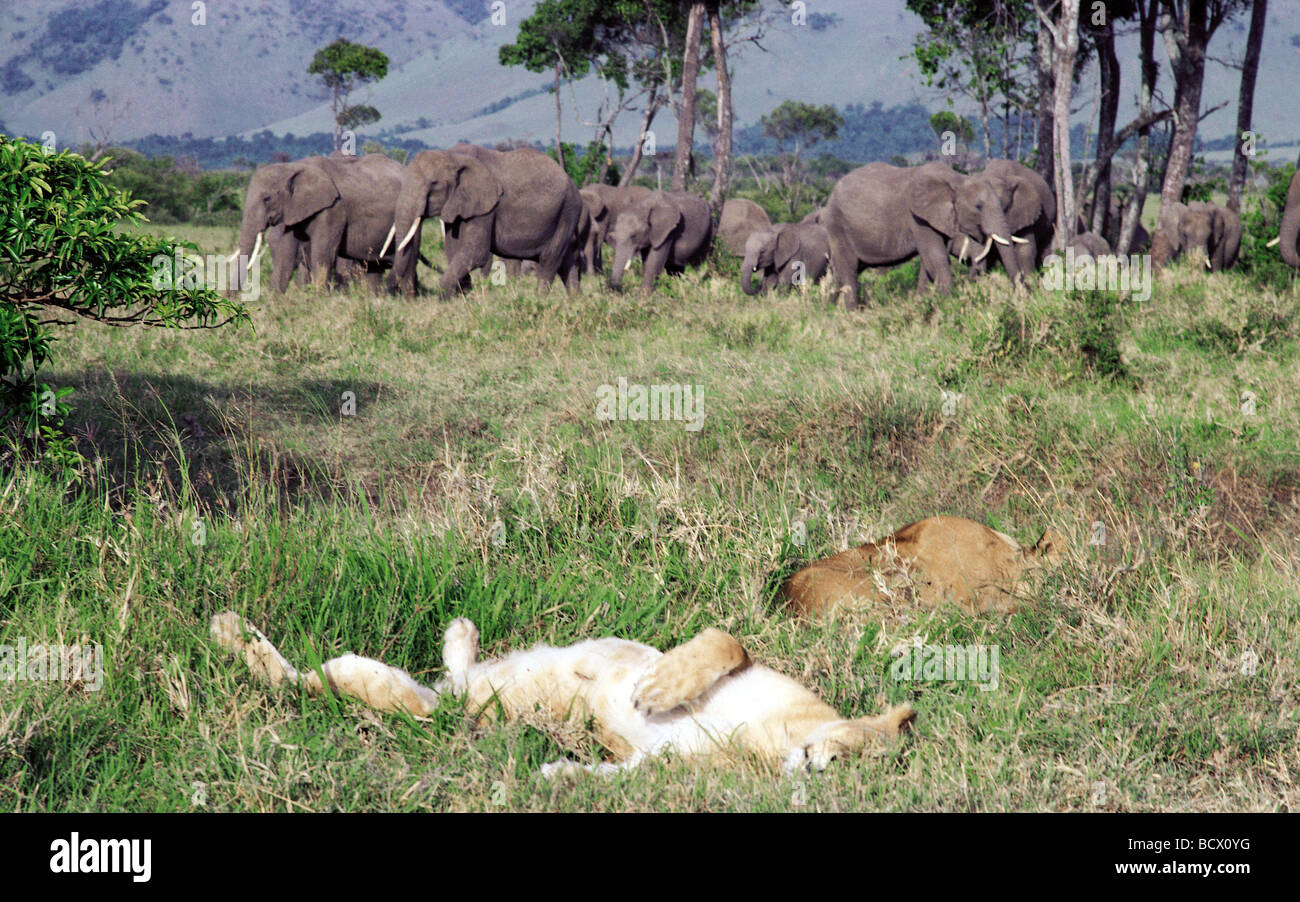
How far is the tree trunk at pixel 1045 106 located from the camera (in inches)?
740

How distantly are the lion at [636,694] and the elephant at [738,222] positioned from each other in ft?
67.8

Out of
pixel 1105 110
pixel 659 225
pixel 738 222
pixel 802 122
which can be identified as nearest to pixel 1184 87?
pixel 1105 110

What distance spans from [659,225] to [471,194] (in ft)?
12.7

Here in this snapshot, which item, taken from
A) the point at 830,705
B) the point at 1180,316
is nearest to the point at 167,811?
the point at 830,705

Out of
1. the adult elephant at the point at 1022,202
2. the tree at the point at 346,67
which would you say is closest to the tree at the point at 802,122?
the tree at the point at 346,67

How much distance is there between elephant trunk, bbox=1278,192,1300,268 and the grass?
3.65m

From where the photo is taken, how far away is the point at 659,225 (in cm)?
1672

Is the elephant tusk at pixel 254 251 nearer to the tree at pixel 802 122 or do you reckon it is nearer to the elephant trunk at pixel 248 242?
the elephant trunk at pixel 248 242

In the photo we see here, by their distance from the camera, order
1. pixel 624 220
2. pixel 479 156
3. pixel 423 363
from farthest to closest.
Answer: pixel 624 220 < pixel 479 156 < pixel 423 363

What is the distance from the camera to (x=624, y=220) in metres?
16.6

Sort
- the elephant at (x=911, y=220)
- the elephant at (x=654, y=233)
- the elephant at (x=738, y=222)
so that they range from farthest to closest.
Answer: the elephant at (x=738, y=222)
the elephant at (x=654, y=233)
the elephant at (x=911, y=220)

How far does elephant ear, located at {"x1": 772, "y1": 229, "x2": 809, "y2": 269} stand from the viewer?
17938 mm

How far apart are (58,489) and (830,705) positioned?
293 cm

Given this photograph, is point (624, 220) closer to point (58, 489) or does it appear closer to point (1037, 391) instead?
point (1037, 391)
